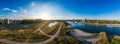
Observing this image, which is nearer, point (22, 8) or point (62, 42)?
point (62, 42)

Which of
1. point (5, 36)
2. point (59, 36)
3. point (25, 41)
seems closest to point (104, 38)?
point (59, 36)

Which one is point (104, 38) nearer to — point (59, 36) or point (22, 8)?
point (59, 36)

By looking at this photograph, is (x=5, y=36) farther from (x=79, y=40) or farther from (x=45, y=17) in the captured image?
(x=79, y=40)

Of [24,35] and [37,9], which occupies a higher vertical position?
[37,9]

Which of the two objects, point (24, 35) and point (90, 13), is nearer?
point (24, 35)

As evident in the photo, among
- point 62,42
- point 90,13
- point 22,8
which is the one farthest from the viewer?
point 90,13

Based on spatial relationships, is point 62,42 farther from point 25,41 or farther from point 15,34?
point 15,34

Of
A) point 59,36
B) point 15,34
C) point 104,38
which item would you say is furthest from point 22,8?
point 104,38

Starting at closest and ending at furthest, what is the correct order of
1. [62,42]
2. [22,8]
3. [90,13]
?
[62,42]
[22,8]
[90,13]

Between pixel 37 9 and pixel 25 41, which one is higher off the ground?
pixel 37 9
